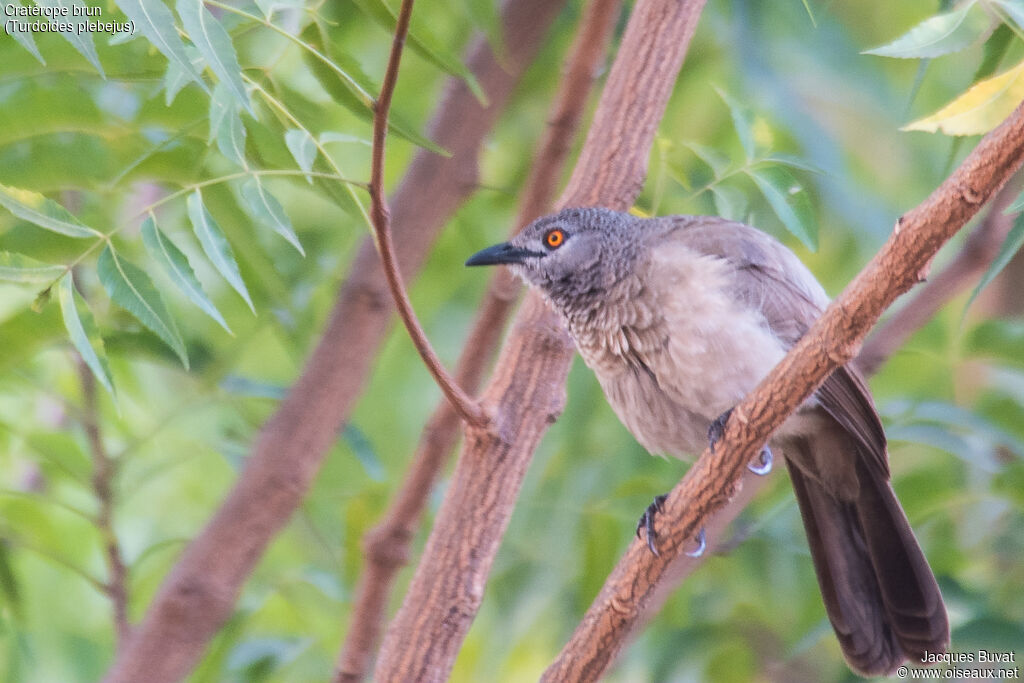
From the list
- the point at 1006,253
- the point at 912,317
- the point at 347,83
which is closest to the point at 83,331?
the point at 347,83

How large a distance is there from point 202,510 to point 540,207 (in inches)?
80.4

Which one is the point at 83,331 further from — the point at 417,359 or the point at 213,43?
the point at 417,359

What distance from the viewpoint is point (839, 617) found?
9.65 feet

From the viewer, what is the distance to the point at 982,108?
215 centimetres

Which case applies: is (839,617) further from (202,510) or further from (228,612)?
(202,510)

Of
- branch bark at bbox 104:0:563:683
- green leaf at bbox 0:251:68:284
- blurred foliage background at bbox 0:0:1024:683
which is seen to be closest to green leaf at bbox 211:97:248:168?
blurred foliage background at bbox 0:0:1024:683

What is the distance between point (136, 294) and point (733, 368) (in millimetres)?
1446

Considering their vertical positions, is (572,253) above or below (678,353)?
above

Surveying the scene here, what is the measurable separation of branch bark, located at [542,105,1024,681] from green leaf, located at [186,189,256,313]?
908 mm

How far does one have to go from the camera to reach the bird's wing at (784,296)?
8.98ft

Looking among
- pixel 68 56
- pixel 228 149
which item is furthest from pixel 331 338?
pixel 228 149

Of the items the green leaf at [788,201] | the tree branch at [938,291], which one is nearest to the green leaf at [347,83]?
the green leaf at [788,201]

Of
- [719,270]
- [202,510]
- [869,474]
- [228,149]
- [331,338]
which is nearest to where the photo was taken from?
[228,149]

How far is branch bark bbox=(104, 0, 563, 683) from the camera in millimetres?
3006
